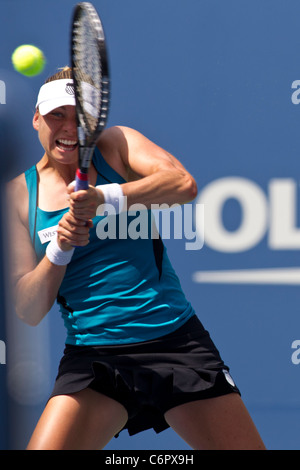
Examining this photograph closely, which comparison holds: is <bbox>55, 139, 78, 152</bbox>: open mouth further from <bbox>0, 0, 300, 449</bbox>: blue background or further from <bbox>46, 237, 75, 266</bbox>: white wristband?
<bbox>0, 0, 300, 449</bbox>: blue background

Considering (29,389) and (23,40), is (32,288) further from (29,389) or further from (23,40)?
(23,40)

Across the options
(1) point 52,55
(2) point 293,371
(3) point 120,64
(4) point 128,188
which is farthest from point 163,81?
(2) point 293,371

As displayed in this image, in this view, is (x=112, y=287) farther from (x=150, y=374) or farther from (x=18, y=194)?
(x=18, y=194)

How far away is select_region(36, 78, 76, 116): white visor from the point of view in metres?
1.88

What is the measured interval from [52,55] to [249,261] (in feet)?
3.35

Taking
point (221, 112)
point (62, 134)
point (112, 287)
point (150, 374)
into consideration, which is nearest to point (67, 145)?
point (62, 134)

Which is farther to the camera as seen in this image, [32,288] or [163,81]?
[163,81]

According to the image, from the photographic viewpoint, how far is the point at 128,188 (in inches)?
69.9

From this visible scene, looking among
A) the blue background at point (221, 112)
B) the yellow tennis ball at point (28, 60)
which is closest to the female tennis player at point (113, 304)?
the yellow tennis ball at point (28, 60)

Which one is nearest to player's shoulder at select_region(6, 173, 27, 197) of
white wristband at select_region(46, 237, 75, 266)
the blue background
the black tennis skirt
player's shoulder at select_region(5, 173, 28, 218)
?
player's shoulder at select_region(5, 173, 28, 218)

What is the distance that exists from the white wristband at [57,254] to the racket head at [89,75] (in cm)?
22

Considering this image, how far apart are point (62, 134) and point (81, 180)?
286 mm

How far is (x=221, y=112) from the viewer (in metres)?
2.60

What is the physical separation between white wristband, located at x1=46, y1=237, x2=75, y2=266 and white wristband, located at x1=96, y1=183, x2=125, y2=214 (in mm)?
143
